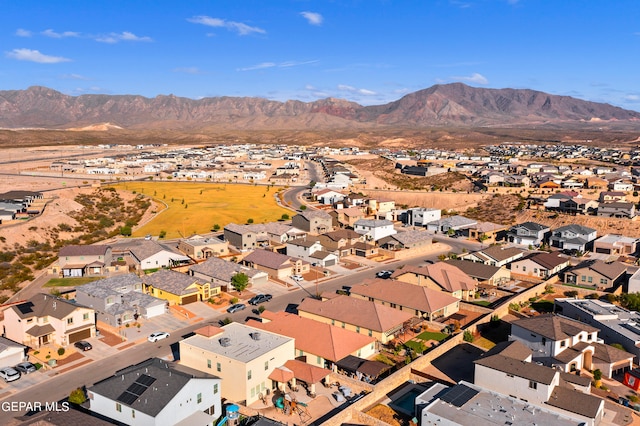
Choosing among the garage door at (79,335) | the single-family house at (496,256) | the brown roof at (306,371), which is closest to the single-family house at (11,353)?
the garage door at (79,335)

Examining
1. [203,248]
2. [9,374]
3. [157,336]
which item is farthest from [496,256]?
[9,374]

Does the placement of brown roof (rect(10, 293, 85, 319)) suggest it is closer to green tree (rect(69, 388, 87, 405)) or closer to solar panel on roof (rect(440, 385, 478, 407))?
green tree (rect(69, 388, 87, 405))

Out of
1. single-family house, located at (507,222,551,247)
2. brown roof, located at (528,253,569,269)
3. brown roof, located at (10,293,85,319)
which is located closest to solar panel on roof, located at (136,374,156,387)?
brown roof, located at (10,293,85,319)

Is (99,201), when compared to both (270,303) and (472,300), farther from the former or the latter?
(472,300)

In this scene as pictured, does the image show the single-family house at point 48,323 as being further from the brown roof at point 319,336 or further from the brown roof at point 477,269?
the brown roof at point 477,269

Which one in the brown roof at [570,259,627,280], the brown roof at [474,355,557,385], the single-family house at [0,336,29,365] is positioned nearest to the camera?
the brown roof at [474,355,557,385]

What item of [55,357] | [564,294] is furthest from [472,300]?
[55,357]

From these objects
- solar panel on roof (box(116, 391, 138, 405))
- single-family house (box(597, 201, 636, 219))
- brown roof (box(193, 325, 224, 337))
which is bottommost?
solar panel on roof (box(116, 391, 138, 405))
